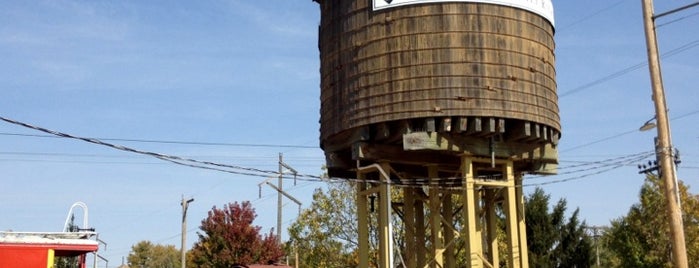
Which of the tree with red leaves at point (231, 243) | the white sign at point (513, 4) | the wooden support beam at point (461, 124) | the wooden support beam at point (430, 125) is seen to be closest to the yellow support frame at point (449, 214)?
the wooden support beam at point (461, 124)

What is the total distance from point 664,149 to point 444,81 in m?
6.26

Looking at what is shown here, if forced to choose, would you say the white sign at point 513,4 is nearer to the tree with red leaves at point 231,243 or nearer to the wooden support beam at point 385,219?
the wooden support beam at point 385,219

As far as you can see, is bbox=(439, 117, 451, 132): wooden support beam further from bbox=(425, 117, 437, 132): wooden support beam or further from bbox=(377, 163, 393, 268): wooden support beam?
bbox=(377, 163, 393, 268): wooden support beam

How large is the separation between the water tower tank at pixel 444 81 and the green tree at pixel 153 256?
87.7 m

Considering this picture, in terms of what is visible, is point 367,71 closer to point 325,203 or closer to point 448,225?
point 448,225

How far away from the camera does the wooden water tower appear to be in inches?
789

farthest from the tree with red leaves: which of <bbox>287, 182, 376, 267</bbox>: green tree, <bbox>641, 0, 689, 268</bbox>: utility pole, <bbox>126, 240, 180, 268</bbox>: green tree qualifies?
<bbox>126, 240, 180, 268</bbox>: green tree

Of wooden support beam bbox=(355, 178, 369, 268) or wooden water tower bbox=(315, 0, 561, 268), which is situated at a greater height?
wooden water tower bbox=(315, 0, 561, 268)

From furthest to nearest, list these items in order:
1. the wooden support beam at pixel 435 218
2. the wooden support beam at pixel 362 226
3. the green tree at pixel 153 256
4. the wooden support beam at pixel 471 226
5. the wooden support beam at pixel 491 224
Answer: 1. the green tree at pixel 153 256
2. the wooden support beam at pixel 491 224
3. the wooden support beam at pixel 435 218
4. the wooden support beam at pixel 362 226
5. the wooden support beam at pixel 471 226

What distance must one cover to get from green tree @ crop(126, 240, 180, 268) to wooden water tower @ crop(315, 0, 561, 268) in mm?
87239

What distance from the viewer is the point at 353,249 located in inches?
1431

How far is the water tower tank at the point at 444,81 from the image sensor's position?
2002 cm

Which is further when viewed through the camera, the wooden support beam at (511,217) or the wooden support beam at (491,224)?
the wooden support beam at (491,224)

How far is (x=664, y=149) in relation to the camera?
15.2m
